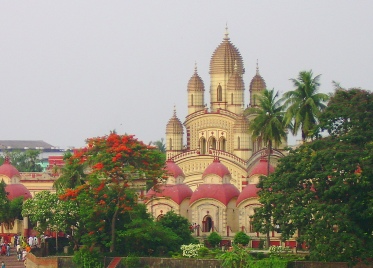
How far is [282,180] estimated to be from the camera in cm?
4647

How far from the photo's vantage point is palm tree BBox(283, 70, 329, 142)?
5247 cm

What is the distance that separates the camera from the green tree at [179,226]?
173 feet

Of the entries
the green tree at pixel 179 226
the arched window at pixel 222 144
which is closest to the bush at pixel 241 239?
the green tree at pixel 179 226

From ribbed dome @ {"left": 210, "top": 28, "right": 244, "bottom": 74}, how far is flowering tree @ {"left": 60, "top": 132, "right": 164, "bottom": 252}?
74.0 feet

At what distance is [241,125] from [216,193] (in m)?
10.4

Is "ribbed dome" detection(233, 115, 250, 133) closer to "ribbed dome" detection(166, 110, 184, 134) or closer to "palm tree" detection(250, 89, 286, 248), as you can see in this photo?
"ribbed dome" detection(166, 110, 184, 134)

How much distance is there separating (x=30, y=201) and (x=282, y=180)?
1228 cm

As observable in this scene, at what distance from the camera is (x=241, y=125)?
226 feet

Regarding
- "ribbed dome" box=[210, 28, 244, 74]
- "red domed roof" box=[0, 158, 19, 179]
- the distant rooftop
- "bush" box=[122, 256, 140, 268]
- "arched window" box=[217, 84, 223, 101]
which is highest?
the distant rooftop

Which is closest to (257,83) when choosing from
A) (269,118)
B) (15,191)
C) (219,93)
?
(219,93)

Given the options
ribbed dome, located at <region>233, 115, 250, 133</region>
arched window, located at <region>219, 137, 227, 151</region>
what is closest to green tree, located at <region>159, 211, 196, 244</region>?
ribbed dome, located at <region>233, 115, 250, 133</region>

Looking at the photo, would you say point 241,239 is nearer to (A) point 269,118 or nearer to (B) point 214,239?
(B) point 214,239

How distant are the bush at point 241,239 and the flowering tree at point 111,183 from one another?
5.69 metres

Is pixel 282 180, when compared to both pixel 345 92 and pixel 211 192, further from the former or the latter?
pixel 211 192
